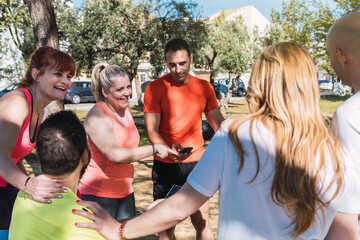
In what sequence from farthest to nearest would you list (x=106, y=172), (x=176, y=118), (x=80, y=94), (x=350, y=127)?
(x=80, y=94) → (x=176, y=118) → (x=106, y=172) → (x=350, y=127)

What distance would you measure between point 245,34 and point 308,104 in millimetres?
24692

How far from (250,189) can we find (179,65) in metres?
2.49

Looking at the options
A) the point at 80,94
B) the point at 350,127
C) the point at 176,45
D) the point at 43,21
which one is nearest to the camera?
the point at 350,127

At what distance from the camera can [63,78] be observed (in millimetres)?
2607

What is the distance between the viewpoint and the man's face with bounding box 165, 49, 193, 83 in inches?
145

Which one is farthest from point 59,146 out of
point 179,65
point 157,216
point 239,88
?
point 239,88

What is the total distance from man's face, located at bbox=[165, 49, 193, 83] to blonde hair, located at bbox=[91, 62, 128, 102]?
0.82 metres

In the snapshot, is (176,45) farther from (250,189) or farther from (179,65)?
(250,189)

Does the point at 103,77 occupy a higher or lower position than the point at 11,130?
higher

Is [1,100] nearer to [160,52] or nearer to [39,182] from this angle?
[39,182]

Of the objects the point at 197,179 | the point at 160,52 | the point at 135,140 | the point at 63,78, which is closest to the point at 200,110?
the point at 135,140

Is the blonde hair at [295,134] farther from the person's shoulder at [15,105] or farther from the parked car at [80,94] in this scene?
A: the parked car at [80,94]

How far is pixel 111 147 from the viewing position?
2582mm

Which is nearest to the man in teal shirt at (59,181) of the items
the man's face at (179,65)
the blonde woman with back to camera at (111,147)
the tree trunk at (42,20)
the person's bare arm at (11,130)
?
the person's bare arm at (11,130)
